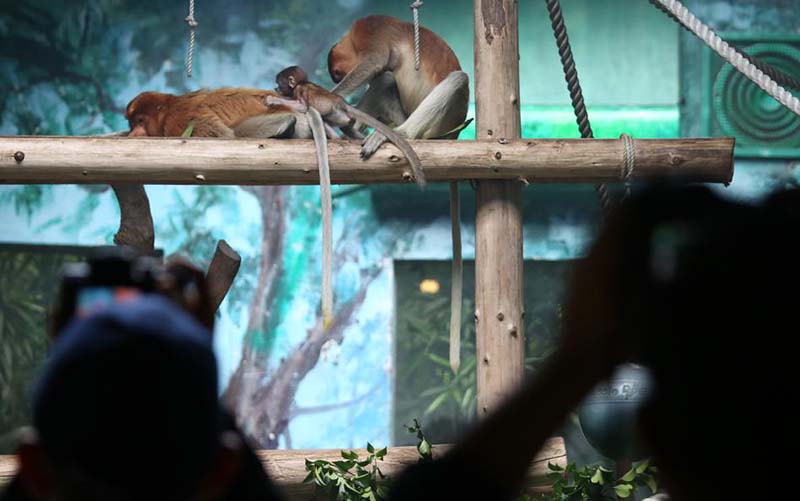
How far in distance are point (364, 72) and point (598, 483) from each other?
2.42 meters

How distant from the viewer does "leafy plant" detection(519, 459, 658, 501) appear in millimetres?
3871

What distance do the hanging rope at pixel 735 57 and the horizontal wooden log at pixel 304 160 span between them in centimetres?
40

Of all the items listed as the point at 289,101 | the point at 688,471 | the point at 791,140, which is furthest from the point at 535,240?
the point at 688,471

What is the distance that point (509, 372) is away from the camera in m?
4.14

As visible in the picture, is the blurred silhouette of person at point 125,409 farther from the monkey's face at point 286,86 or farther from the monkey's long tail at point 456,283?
the monkey's face at point 286,86

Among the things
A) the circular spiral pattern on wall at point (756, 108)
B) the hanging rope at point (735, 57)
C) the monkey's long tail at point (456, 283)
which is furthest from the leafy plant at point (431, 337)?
the hanging rope at point (735, 57)

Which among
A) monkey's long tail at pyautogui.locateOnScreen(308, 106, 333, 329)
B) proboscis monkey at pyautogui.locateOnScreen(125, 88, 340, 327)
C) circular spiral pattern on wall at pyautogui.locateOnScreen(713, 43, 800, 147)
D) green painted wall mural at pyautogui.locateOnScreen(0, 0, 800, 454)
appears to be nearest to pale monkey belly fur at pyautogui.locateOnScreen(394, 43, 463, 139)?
proboscis monkey at pyautogui.locateOnScreen(125, 88, 340, 327)

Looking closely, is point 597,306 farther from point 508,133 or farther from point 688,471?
point 508,133

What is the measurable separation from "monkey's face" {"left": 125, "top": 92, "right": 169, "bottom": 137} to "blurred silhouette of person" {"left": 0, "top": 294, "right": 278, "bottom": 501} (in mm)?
4656

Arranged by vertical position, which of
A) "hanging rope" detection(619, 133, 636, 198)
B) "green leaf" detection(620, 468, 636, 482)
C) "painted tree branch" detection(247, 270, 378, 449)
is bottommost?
"painted tree branch" detection(247, 270, 378, 449)

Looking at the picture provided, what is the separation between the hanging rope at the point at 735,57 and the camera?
3.94 meters

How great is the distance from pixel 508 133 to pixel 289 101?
1.20 m

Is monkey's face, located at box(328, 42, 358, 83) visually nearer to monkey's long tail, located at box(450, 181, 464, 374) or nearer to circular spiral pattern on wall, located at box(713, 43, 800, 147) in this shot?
monkey's long tail, located at box(450, 181, 464, 374)

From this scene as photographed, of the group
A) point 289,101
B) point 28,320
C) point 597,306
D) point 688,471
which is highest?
point 289,101
